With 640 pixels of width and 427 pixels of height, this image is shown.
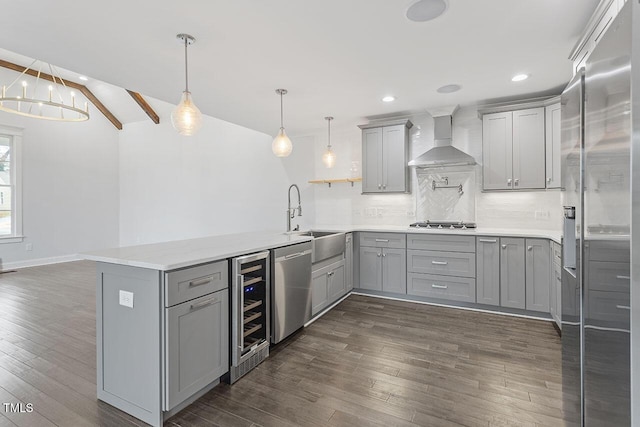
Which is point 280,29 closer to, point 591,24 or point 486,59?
point 486,59

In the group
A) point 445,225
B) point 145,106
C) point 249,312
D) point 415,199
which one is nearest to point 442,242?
point 445,225

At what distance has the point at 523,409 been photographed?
1915 millimetres

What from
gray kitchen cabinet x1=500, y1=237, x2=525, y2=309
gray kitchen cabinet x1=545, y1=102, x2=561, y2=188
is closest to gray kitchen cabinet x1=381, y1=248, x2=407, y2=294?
gray kitchen cabinet x1=500, y1=237, x2=525, y2=309

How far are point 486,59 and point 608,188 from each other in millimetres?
2281

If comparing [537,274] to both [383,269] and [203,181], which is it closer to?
[383,269]

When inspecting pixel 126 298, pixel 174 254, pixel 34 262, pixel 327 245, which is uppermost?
pixel 174 254

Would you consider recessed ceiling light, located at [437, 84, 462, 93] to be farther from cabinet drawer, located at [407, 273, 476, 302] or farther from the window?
the window

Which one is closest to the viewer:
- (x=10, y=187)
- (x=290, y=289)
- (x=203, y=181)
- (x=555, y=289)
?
(x=290, y=289)

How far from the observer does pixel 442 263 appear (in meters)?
3.83

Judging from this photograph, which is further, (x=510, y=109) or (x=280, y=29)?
(x=510, y=109)

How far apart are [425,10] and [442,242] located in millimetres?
2563

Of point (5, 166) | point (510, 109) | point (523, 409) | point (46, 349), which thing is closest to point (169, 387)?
point (46, 349)

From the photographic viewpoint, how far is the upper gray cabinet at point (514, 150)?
12.0 ft

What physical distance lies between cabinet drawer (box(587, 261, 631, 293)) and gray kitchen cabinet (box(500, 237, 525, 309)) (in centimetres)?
257
